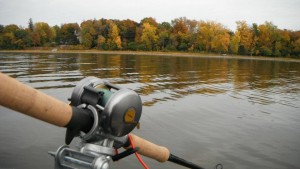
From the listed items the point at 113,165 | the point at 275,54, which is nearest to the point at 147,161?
the point at 113,165

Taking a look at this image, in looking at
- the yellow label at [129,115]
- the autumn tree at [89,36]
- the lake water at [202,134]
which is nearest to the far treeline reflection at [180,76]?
the lake water at [202,134]

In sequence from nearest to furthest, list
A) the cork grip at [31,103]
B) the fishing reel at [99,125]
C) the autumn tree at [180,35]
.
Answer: the cork grip at [31,103]
the fishing reel at [99,125]
the autumn tree at [180,35]

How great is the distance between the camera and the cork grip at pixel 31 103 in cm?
107

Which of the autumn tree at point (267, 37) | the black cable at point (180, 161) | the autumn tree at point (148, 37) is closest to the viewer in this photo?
the black cable at point (180, 161)

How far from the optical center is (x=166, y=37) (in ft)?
361

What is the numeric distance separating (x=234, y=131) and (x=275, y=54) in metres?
102

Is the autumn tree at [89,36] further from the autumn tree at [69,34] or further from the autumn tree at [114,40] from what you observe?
the autumn tree at [69,34]

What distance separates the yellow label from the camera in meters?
1.52

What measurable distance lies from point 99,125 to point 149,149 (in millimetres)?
681

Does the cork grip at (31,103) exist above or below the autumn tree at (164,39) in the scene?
below

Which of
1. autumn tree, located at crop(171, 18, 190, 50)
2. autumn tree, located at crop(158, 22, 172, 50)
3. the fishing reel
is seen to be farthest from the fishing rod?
autumn tree, located at crop(158, 22, 172, 50)

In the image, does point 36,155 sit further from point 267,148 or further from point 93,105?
point 267,148

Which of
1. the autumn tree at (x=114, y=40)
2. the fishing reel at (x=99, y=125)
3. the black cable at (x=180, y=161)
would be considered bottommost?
the black cable at (x=180, y=161)

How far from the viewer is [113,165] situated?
6730 millimetres
